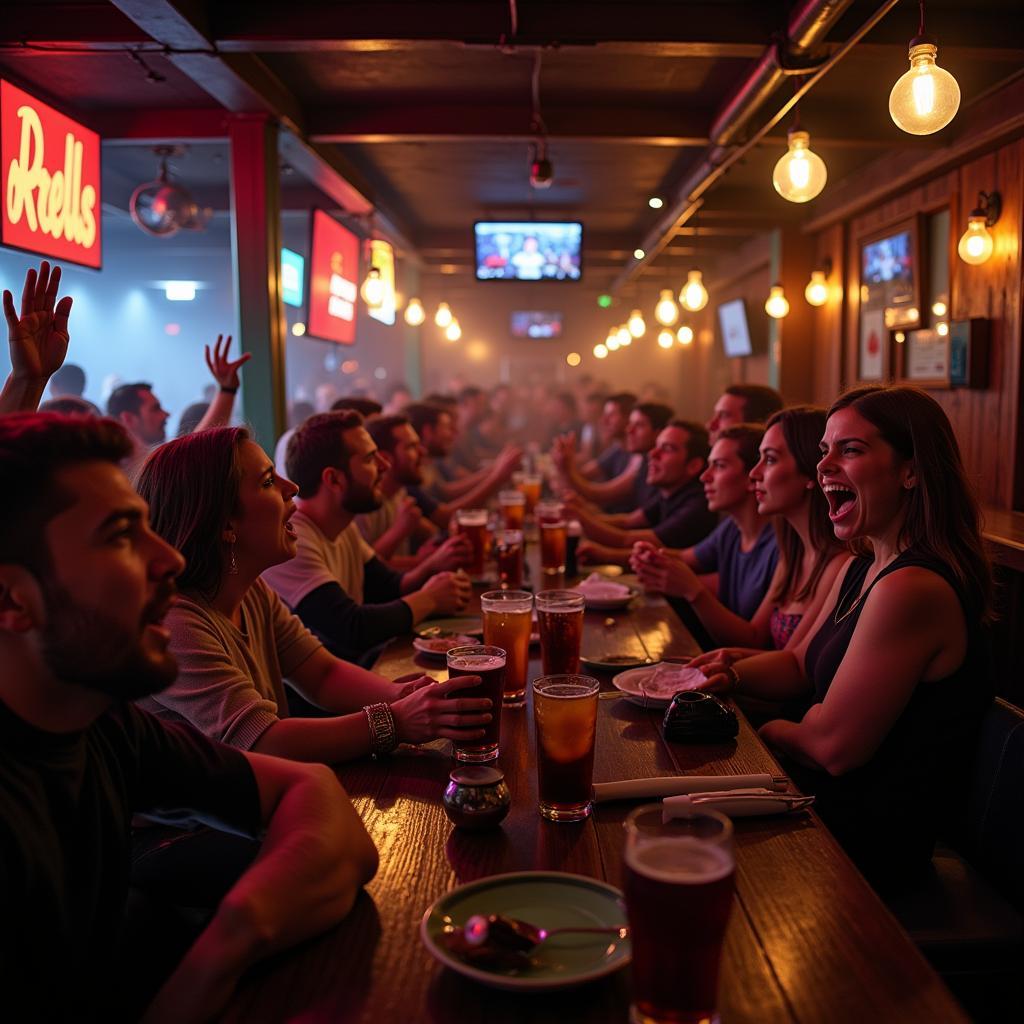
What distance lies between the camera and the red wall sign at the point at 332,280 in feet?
21.0

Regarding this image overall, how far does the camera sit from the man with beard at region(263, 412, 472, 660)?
2777 millimetres

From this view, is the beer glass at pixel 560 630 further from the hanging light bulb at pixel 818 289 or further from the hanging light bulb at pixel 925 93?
the hanging light bulb at pixel 818 289

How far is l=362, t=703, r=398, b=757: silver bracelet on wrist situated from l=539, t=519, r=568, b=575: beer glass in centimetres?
195

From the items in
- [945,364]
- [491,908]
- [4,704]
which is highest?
[945,364]

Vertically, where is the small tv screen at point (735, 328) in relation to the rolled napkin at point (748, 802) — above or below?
above

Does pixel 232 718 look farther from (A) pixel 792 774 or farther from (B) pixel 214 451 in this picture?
(A) pixel 792 774

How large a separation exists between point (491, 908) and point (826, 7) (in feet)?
11.9

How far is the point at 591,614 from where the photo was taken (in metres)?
3.01

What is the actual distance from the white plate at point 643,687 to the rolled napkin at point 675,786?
0.47 meters

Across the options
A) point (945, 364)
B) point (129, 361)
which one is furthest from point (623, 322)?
point (945, 364)

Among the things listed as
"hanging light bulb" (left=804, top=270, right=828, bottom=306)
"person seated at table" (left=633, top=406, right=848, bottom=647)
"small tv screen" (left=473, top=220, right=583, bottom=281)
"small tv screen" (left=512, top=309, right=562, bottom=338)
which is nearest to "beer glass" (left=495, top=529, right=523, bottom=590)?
"person seated at table" (left=633, top=406, right=848, bottom=647)

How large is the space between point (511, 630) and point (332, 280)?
5390 millimetres

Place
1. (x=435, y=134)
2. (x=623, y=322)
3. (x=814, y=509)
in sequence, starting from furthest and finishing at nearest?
(x=623, y=322)
(x=435, y=134)
(x=814, y=509)

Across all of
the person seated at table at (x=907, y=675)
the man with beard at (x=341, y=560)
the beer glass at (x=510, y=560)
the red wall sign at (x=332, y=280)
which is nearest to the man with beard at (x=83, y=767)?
the person seated at table at (x=907, y=675)
